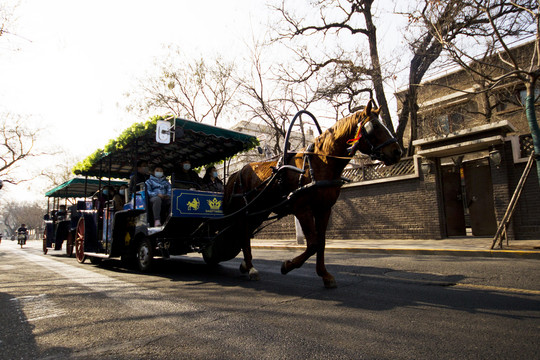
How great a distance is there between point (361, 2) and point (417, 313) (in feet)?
59.8

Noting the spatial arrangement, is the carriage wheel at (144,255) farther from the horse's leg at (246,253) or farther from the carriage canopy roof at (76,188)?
the carriage canopy roof at (76,188)

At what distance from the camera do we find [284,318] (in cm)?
320

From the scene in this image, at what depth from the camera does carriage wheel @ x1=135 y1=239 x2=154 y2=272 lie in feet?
21.7

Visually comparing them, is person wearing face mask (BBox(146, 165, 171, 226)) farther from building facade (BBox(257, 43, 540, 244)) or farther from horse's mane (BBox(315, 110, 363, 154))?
building facade (BBox(257, 43, 540, 244))

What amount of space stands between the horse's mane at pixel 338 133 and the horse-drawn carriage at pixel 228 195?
0.01 metres

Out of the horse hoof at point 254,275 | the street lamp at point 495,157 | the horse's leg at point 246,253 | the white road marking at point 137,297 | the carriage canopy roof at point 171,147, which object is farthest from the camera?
the street lamp at point 495,157

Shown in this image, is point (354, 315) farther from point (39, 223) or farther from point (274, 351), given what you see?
point (39, 223)

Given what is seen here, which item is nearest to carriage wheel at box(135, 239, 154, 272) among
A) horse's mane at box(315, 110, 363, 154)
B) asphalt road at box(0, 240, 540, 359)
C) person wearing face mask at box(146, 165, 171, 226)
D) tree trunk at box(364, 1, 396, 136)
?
person wearing face mask at box(146, 165, 171, 226)

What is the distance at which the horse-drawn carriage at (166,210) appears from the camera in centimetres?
615

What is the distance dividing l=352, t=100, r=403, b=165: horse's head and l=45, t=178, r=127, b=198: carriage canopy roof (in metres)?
9.07

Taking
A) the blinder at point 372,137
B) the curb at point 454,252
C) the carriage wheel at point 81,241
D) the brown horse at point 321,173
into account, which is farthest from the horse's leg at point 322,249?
the carriage wheel at point 81,241

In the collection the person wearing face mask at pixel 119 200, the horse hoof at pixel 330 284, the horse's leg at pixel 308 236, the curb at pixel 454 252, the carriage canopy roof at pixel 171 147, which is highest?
the carriage canopy roof at pixel 171 147

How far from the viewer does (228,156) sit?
800cm

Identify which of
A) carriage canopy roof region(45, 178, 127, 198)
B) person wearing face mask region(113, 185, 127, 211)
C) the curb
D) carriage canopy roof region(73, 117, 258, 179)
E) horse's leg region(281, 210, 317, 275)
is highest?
carriage canopy roof region(73, 117, 258, 179)
